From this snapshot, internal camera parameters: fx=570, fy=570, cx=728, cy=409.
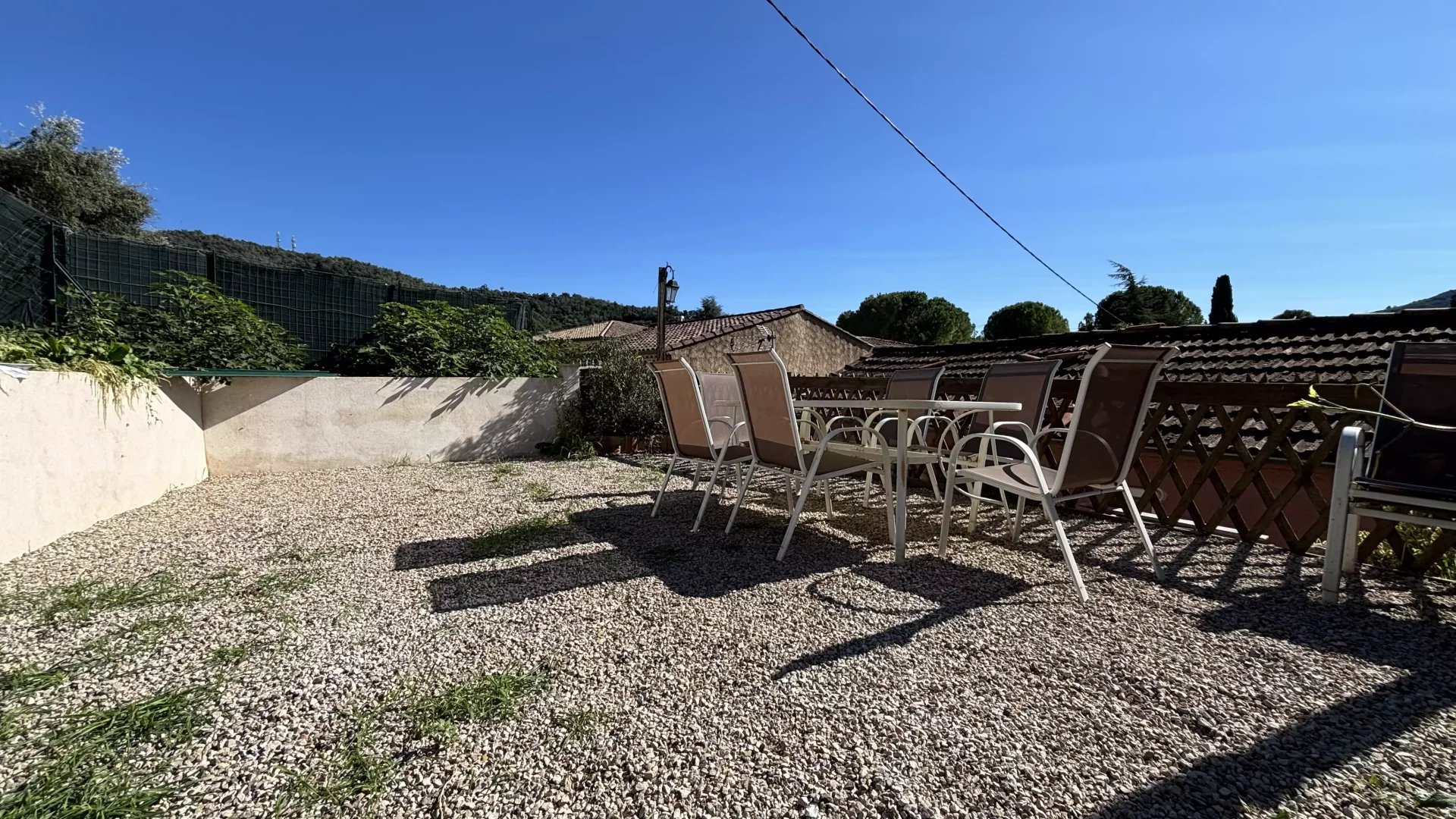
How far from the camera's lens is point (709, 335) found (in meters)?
18.8

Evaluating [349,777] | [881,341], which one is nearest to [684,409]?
[349,777]

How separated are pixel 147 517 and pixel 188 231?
18527 mm

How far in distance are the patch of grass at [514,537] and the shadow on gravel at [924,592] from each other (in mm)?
1647

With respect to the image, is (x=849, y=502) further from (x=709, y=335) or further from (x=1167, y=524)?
(x=709, y=335)

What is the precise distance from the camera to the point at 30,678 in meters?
1.62

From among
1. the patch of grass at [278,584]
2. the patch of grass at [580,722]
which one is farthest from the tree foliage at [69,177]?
the patch of grass at [580,722]

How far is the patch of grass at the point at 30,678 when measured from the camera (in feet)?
5.15

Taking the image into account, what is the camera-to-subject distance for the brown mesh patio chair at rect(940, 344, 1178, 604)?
2.34 m

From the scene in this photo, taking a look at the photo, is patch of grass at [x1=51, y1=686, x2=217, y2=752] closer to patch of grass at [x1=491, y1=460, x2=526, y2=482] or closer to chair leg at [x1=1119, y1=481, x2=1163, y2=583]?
chair leg at [x1=1119, y1=481, x2=1163, y2=583]

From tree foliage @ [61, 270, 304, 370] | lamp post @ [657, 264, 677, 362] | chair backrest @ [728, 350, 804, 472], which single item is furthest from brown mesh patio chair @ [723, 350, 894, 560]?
lamp post @ [657, 264, 677, 362]

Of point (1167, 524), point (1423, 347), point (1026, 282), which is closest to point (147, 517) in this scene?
point (1167, 524)

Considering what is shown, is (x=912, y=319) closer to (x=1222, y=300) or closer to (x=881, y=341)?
(x=881, y=341)

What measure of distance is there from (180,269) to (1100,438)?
822cm

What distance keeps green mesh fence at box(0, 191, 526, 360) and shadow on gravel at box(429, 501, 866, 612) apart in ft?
17.2
